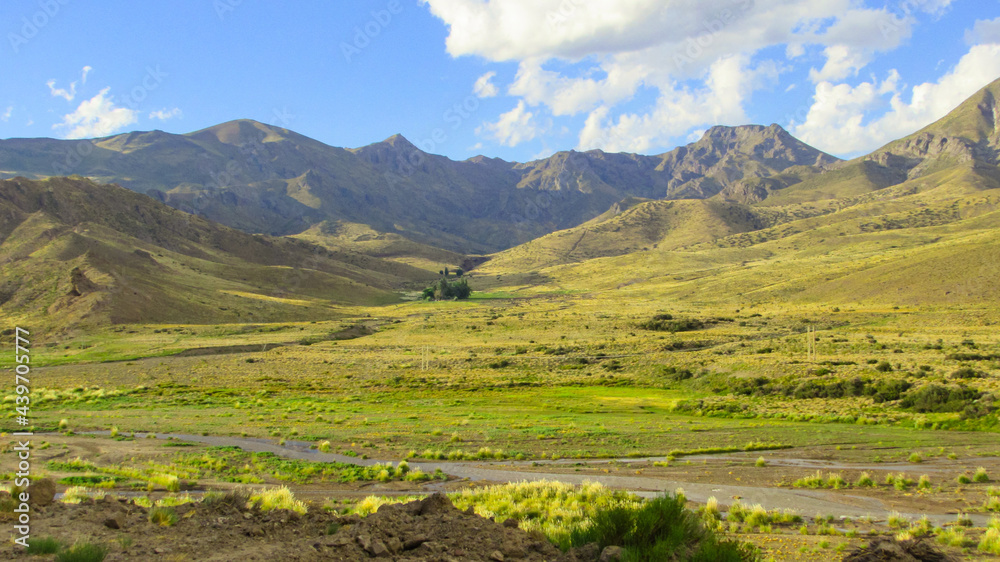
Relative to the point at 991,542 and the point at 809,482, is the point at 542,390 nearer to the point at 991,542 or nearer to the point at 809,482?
the point at 809,482

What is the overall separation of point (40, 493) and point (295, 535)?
17.5 ft

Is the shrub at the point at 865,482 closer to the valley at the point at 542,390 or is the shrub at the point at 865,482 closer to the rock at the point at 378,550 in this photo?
A: the valley at the point at 542,390

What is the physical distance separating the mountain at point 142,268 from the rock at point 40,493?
286 feet

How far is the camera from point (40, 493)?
1168 cm

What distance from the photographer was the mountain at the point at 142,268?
93.5m

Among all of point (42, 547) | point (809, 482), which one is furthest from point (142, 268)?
point (809, 482)

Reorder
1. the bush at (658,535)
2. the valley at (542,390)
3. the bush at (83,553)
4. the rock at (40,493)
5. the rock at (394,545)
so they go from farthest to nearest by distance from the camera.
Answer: the valley at (542,390)
the rock at (40,493)
the rock at (394,545)
the bush at (658,535)
the bush at (83,553)

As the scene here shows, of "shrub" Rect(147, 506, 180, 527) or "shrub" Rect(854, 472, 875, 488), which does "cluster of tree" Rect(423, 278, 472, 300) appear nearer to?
"shrub" Rect(854, 472, 875, 488)

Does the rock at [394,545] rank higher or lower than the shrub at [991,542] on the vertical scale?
higher

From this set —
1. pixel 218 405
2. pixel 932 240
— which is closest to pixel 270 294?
pixel 218 405

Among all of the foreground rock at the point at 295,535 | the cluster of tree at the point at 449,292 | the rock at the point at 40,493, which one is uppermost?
the cluster of tree at the point at 449,292

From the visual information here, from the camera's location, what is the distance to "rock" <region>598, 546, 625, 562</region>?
358 inches

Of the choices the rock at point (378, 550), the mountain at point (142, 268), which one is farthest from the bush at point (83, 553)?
the mountain at point (142, 268)

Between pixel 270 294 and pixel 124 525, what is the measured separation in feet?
419
